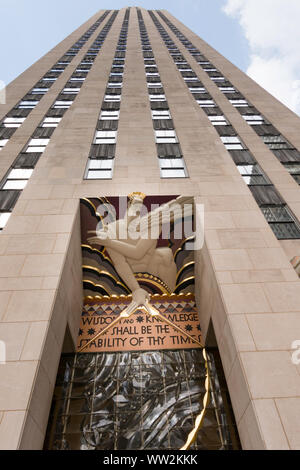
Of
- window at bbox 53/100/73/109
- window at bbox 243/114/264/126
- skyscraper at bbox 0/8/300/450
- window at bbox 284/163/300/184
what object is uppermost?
window at bbox 53/100/73/109

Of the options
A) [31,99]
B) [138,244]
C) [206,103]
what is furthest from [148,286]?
[31,99]

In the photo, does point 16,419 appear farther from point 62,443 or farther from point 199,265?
point 199,265

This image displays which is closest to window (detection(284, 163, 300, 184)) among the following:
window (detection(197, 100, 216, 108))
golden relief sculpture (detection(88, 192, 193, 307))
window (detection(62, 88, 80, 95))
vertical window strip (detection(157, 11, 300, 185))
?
vertical window strip (detection(157, 11, 300, 185))

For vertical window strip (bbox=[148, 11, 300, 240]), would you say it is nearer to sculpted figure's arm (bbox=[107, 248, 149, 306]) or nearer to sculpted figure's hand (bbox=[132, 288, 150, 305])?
sculpted figure's hand (bbox=[132, 288, 150, 305])

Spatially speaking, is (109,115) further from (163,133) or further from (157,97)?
(157,97)

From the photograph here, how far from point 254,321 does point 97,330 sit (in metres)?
5.59

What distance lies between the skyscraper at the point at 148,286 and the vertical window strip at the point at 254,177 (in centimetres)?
9

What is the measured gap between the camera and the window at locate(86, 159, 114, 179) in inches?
523

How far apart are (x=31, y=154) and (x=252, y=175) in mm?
11811

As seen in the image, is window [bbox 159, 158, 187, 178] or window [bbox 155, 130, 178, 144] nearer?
window [bbox 159, 158, 187, 178]

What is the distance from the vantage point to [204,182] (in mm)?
12578

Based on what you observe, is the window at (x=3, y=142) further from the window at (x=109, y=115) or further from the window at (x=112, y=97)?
the window at (x=112, y=97)

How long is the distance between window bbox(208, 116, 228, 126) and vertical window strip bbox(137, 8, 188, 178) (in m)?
3.18
